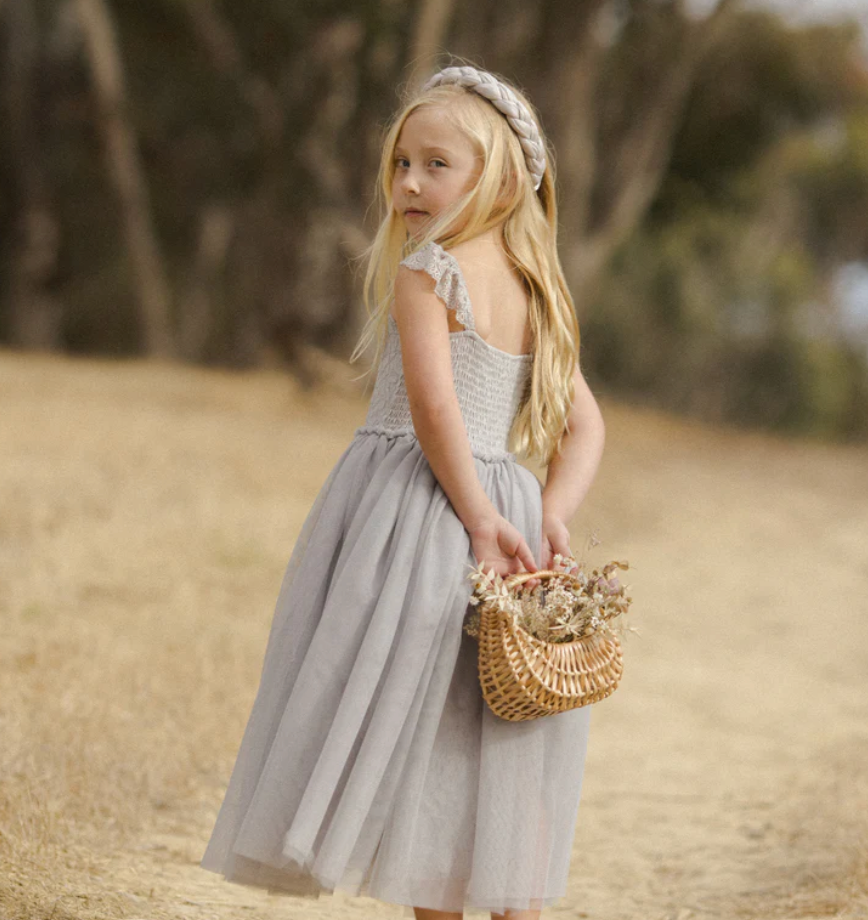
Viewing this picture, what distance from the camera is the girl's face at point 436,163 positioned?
Result: 2156 mm

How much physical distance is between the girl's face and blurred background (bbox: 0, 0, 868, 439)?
885 cm

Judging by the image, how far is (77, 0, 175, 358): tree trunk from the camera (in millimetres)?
13789

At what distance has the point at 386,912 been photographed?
2.88m

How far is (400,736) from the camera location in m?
2.04

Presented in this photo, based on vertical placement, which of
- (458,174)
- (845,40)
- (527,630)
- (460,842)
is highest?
(845,40)

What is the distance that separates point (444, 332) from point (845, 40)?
15260 millimetres

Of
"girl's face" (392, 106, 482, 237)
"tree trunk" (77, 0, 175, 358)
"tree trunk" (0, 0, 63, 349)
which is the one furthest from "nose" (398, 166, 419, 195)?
"tree trunk" (0, 0, 63, 349)

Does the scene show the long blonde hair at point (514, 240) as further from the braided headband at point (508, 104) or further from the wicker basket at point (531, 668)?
the wicker basket at point (531, 668)

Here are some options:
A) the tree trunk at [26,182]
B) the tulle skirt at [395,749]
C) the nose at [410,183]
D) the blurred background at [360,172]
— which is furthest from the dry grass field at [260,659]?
the tree trunk at [26,182]

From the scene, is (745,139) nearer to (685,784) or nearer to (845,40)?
(845,40)

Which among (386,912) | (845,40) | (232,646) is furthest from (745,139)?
(386,912)

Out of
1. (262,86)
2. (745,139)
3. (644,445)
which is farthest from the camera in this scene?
(745,139)

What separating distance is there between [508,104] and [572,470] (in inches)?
25.6

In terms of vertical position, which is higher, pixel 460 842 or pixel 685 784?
pixel 460 842
